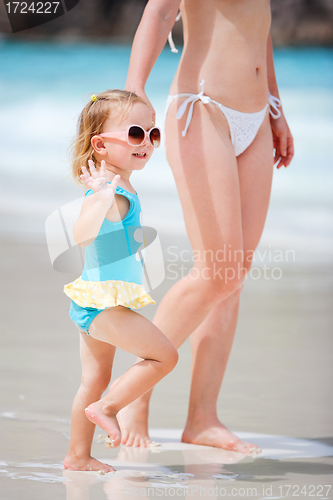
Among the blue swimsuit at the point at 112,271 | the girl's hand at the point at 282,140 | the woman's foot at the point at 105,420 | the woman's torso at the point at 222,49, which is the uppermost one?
the woman's torso at the point at 222,49

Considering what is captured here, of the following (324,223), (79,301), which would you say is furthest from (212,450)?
(324,223)

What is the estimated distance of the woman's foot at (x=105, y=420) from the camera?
1229mm

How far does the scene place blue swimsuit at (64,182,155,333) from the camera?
1.29m

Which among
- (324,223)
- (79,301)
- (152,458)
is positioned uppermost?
(79,301)

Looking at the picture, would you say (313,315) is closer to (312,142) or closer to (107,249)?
(107,249)

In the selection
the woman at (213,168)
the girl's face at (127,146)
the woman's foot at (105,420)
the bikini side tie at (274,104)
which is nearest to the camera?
the woman's foot at (105,420)

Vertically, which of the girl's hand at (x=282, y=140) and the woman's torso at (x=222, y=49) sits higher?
the woman's torso at (x=222, y=49)

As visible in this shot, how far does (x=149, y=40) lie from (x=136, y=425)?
0.91 m

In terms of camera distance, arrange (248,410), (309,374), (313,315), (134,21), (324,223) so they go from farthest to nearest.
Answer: (134,21), (324,223), (313,315), (309,374), (248,410)

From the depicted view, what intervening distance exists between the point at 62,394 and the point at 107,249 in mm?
873

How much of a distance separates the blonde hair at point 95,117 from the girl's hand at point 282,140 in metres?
0.62

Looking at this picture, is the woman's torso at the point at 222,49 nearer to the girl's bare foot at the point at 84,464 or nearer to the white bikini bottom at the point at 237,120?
the white bikini bottom at the point at 237,120

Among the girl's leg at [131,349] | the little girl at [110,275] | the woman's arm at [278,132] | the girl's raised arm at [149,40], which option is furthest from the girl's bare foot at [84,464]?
the woman's arm at [278,132]

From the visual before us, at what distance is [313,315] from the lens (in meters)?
3.51
